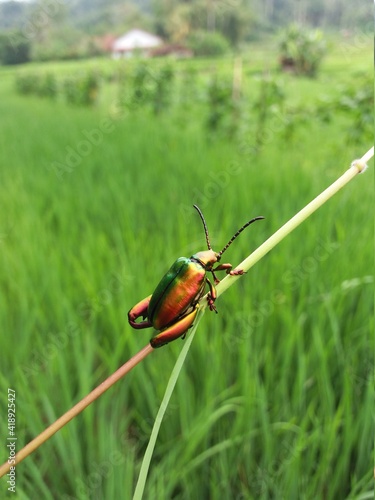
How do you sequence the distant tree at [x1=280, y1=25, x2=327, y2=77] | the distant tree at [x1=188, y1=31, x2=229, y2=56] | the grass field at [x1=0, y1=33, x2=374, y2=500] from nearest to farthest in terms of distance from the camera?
the grass field at [x1=0, y1=33, x2=374, y2=500] → the distant tree at [x1=280, y1=25, x2=327, y2=77] → the distant tree at [x1=188, y1=31, x2=229, y2=56]

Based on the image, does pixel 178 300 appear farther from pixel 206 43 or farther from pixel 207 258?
pixel 206 43

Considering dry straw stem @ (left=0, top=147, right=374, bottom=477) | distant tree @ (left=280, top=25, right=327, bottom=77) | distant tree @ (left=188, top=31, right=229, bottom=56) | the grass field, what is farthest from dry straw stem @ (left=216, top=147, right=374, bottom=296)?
distant tree @ (left=188, top=31, right=229, bottom=56)

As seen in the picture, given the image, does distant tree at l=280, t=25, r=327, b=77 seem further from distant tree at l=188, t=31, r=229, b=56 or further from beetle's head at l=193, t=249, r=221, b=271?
distant tree at l=188, t=31, r=229, b=56

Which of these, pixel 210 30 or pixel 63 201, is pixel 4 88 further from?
A: pixel 63 201

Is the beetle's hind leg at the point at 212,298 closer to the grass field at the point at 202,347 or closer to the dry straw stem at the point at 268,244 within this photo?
the dry straw stem at the point at 268,244

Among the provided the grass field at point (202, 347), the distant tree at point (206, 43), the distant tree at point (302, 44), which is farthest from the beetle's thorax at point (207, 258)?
the distant tree at point (206, 43)

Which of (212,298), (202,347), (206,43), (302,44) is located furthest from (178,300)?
(206,43)

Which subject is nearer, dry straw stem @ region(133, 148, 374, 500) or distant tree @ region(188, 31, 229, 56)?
dry straw stem @ region(133, 148, 374, 500)
